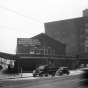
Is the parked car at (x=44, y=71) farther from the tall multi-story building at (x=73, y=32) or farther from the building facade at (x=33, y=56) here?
the tall multi-story building at (x=73, y=32)

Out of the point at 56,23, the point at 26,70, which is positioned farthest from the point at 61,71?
the point at 56,23

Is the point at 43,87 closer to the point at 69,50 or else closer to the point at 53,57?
the point at 53,57

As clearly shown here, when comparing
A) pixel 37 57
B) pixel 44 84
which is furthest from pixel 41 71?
pixel 37 57

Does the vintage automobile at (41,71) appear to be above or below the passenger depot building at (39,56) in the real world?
below

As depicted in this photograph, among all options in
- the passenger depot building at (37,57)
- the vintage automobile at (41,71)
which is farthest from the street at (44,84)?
the passenger depot building at (37,57)

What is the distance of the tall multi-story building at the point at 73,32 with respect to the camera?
241ft

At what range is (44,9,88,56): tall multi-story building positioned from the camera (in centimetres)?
7338

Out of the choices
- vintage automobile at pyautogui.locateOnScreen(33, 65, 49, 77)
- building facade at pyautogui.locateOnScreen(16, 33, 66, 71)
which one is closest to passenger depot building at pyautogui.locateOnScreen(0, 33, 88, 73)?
building facade at pyautogui.locateOnScreen(16, 33, 66, 71)

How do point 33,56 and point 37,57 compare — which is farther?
point 37,57

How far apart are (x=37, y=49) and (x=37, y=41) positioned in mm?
9443

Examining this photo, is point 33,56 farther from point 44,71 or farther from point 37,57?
point 44,71

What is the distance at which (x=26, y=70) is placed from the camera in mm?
38438

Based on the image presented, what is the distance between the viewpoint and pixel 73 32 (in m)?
77.0

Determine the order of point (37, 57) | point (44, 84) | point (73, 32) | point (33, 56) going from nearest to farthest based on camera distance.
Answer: point (44, 84)
point (33, 56)
point (37, 57)
point (73, 32)
